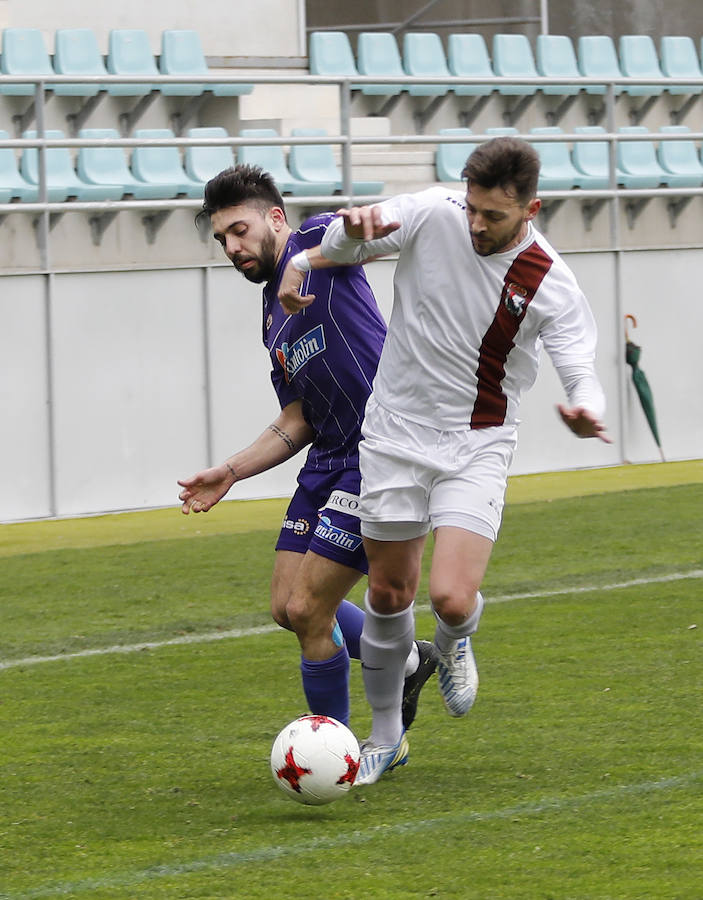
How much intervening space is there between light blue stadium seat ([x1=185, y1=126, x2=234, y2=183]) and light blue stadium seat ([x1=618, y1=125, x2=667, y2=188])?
4.23 m

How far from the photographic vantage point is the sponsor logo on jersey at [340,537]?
183 inches

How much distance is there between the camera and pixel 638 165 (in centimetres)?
1617

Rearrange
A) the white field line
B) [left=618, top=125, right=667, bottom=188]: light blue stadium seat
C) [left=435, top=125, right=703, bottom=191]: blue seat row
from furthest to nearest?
[left=618, top=125, right=667, bottom=188]: light blue stadium seat < [left=435, top=125, right=703, bottom=191]: blue seat row < the white field line

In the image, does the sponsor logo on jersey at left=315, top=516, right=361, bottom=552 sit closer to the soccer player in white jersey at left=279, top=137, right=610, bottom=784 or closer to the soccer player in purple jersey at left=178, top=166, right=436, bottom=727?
the soccer player in purple jersey at left=178, top=166, right=436, bottom=727

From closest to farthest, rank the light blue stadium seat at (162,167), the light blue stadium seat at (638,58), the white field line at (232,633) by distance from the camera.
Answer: the white field line at (232,633), the light blue stadium seat at (162,167), the light blue stadium seat at (638,58)

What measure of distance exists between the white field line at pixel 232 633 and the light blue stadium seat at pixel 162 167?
5821 millimetres

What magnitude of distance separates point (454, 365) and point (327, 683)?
100 centimetres

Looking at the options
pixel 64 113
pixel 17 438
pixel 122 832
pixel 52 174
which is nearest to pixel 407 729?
pixel 122 832

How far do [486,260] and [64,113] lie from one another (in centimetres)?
997

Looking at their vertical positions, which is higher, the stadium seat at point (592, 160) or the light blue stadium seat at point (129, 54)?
the light blue stadium seat at point (129, 54)

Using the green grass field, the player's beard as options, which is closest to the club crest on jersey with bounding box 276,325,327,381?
the player's beard

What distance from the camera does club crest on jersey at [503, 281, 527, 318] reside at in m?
4.42

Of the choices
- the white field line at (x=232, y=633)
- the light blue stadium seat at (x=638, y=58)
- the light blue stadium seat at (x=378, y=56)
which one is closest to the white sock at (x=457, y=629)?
the white field line at (x=232, y=633)

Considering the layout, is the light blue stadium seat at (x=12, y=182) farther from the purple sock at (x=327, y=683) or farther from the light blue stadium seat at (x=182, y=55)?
the purple sock at (x=327, y=683)
